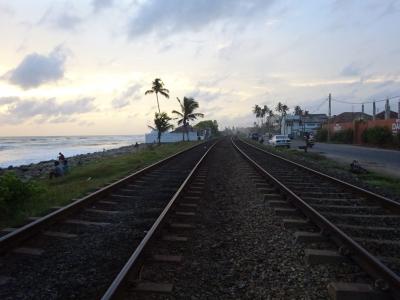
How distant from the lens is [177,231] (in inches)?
271

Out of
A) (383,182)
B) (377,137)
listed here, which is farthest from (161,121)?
(383,182)

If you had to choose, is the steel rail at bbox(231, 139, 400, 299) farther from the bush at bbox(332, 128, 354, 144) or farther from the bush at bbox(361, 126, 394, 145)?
the bush at bbox(332, 128, 354, 144)

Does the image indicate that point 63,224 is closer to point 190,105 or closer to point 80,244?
point 80,244

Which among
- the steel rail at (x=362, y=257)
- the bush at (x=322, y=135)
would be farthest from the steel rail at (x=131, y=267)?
the bush at (x=322, y=135)

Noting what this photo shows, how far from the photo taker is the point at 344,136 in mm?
62594

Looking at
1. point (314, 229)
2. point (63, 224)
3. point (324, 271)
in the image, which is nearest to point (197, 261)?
point (324, 271)

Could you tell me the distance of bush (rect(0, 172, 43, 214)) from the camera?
8812mm

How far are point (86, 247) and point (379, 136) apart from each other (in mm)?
46557

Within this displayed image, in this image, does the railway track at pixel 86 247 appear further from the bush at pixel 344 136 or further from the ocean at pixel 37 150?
the bush at pixel 344 136

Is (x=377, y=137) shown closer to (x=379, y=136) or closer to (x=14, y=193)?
(x=379, y=136)

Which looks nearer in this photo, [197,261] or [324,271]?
[324,271]

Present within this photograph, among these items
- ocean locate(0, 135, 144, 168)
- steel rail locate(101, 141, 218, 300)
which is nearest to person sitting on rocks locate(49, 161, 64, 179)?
steel rail locate(101, 141, 218, 300)

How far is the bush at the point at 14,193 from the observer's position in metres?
8.81

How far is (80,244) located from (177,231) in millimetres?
1505
